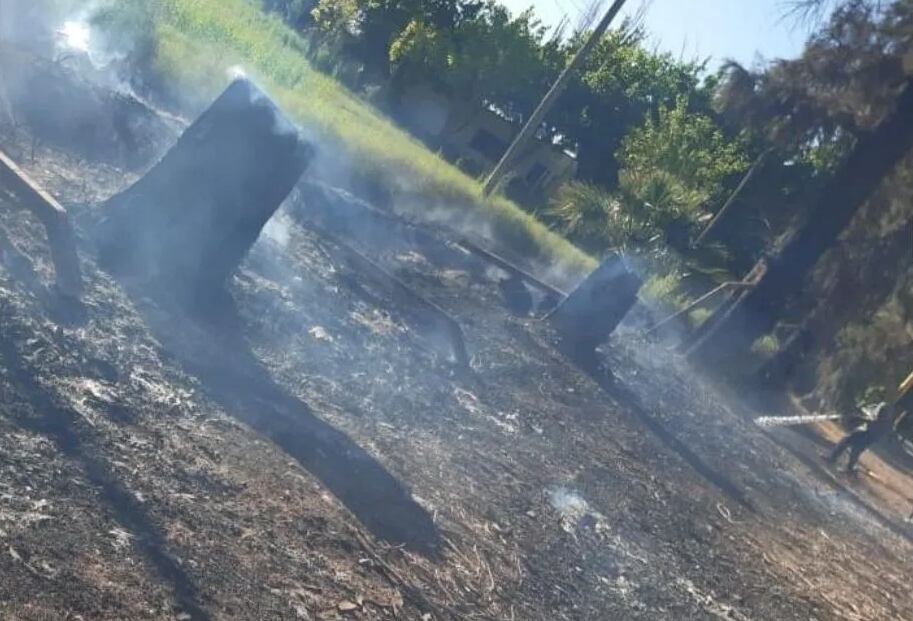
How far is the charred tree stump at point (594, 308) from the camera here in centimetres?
1203

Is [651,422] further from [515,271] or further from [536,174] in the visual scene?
[536,174]

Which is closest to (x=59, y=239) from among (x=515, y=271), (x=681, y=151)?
(x=515, y=271)

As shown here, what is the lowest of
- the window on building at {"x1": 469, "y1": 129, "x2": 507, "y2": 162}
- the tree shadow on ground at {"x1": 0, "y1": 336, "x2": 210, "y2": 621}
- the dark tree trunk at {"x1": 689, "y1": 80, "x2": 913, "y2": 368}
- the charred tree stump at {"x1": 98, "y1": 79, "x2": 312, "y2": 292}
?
the tree shadow on ground at {"x1": 0, "y1": 336, "x2": 210, "y2": 621}

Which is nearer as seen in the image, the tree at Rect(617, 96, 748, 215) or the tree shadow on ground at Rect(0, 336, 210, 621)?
the tree shadow on ground at Rect(0, 336, 210, 621)

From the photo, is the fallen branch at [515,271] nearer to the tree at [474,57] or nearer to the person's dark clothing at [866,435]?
the person's dark clothing at [866,435]

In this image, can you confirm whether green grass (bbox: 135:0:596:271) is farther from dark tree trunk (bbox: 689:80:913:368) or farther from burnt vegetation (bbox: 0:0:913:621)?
dark tree trunk (bbox: 689:80:913:368)

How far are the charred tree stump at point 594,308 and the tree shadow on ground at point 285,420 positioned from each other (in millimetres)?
6220

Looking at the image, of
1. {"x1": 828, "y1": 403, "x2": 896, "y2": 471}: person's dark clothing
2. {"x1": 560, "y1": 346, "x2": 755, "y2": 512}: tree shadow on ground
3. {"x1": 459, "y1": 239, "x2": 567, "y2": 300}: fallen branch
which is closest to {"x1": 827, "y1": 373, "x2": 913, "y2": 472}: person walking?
{"x1": 828, "y1": 403, "x2": 896, "y2": 471}: person's dark clothing

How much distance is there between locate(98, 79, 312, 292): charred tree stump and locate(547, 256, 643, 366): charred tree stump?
18.5ft

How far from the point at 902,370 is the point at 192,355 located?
18.0 m

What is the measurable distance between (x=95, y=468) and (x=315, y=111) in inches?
542

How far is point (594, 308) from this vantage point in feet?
39.5

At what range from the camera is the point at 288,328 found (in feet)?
23.9

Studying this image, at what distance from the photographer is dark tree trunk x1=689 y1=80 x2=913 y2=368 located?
16.5 metres
